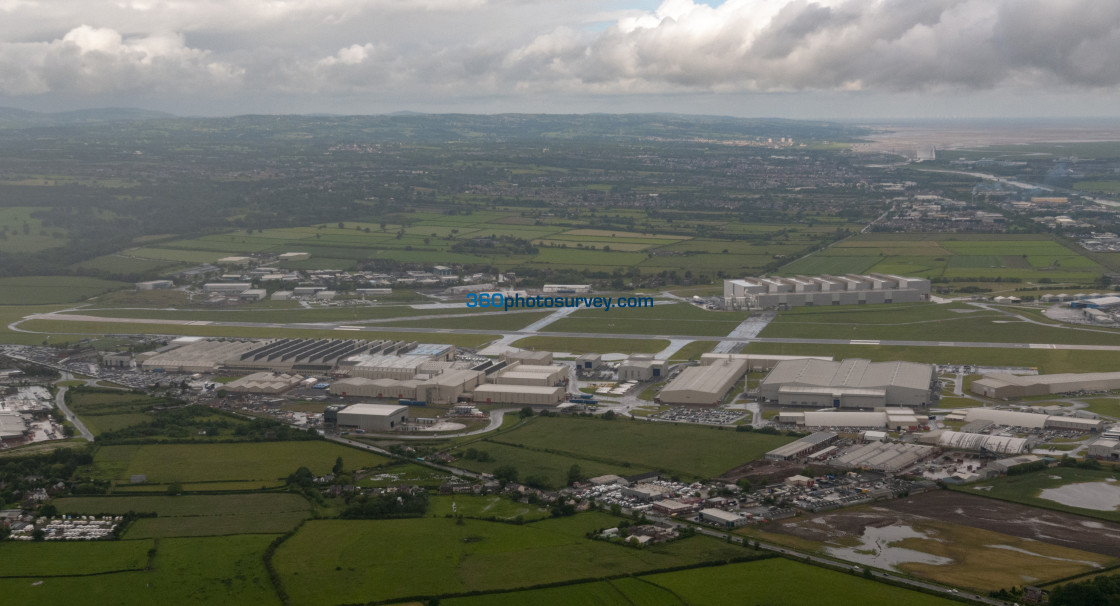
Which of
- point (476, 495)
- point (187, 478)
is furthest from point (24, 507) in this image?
point (476, 495)

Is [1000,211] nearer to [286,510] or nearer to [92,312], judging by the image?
[92,312]

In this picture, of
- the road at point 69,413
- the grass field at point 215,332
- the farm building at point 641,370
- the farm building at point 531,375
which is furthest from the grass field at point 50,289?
the farm building at point 641,370

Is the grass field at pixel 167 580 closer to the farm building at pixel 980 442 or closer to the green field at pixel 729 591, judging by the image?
the green field at pixel 729 591

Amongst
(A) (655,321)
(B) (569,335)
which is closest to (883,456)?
(B) (569,335)

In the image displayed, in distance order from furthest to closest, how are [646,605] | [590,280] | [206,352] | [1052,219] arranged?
[1052,219]
[590,280]
[206,352]
[646,605]

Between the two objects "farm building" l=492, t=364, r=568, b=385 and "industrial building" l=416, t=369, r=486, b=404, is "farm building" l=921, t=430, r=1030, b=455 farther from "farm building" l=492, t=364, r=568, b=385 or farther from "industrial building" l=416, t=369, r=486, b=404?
"farm building" l=492, t=364, r=568, b=385

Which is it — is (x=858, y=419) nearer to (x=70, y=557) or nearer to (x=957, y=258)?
(x=70, y=557)

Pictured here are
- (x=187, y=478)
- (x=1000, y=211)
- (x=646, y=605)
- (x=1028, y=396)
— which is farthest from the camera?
(x=1000, y=211)
